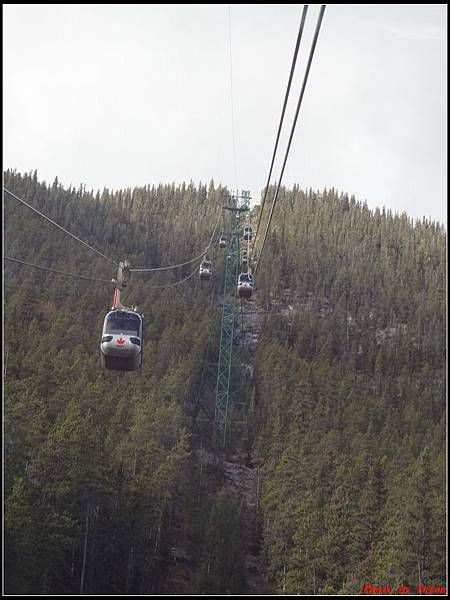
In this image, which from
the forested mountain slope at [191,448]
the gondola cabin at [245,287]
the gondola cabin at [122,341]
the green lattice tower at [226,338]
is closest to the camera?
the gondola cabin at [122,341]

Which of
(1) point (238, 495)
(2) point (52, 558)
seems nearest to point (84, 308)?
(1) point (238, 495)

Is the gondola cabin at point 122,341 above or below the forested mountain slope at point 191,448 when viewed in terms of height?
above

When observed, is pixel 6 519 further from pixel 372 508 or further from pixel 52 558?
pixel 372 508

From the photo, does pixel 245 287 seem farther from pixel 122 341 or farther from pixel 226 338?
pixel 226 338

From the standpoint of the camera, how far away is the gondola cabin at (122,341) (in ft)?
75.3

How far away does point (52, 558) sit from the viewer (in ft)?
128

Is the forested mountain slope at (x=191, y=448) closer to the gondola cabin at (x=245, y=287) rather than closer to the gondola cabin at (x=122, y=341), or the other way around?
the gondola cabin at (x=245, y=287)

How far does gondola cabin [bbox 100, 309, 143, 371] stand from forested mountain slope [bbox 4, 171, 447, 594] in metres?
17.2

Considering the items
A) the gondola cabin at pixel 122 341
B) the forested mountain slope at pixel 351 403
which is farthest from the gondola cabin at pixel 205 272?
the gondola cabin at pixel 122 341

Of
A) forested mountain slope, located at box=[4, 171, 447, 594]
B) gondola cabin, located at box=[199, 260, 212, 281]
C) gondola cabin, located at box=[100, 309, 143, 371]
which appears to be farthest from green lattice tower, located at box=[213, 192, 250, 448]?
gondola cabin, located at box=[100, 309, 143, 371]

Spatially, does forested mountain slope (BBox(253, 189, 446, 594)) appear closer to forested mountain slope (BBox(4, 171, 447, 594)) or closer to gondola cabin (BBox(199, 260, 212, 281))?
forested mountain slope (BBox(4, 171, 447, 594))

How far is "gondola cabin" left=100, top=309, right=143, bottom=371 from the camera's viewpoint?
23.0 m

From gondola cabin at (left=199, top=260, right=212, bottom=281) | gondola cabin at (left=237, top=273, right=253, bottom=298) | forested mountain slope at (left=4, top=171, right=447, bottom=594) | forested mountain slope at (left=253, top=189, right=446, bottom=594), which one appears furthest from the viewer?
gondola cabin at (left=199, top=260, right=212, bottom=281)

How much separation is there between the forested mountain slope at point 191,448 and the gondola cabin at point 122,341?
677 inches
